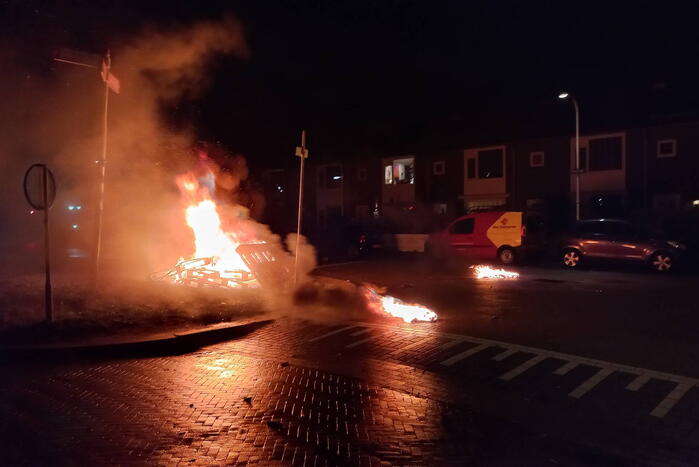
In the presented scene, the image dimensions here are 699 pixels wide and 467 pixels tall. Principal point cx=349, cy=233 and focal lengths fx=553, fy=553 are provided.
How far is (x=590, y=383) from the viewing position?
17.7 feet

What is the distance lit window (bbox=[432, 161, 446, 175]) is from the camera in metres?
31.0

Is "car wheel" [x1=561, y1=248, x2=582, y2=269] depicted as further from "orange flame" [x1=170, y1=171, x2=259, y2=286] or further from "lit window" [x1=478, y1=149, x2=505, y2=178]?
"lit window" [x1=478, y1=149, x2=505, y2=178]

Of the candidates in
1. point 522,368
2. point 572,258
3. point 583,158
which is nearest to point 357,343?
point 522,368

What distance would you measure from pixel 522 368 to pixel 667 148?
21.6 meters

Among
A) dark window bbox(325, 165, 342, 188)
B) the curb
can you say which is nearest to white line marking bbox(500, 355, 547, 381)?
the curb

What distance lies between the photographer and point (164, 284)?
10680 millimetres

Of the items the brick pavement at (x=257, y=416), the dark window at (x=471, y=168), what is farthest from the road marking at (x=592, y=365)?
the dark window at (x=471, y=168)

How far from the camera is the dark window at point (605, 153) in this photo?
24.7 m

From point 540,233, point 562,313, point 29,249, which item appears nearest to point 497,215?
point 540,233

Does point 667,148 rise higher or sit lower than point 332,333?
higher

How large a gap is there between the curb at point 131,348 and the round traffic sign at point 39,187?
2133 millimetres

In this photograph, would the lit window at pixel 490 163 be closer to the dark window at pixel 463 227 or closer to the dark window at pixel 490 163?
the dark window at pixel 490 163

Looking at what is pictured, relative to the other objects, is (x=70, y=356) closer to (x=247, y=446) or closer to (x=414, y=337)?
(x=247, y=446)

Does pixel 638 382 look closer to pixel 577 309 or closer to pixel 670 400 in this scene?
pixel 670 400
